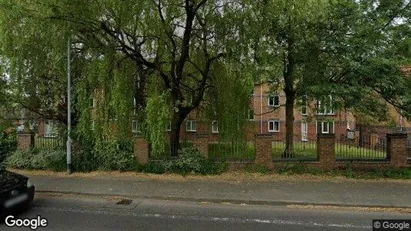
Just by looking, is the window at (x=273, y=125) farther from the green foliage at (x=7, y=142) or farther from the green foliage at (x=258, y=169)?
the green foliage at (x=7, y=142)

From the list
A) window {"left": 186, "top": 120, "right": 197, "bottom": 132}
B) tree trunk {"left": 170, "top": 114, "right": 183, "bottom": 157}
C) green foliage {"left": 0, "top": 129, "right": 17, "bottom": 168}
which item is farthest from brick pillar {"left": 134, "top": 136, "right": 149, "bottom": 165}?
green foliage {"left": 0, "top": 129, "right": 17, "bottom": 168}

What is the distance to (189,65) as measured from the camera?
41.8 feet

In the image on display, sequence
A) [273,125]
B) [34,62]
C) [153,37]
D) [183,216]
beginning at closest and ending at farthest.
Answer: [183,216], [153,37], [34,62], [273,125]

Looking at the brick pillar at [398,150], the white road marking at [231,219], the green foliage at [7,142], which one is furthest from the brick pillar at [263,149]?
the green foliage at [7,142]

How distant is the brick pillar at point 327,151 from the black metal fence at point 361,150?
34 centimetres

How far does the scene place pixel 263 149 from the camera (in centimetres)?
1156

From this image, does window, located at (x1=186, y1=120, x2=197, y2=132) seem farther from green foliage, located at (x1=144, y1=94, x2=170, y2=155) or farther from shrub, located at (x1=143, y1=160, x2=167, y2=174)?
green foliage, located at (x1=144, y1=94, x2=170, y2=155)

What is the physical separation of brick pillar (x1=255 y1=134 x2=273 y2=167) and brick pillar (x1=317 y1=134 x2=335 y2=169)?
1.85 metres

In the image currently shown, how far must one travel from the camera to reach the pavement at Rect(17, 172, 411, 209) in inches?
316

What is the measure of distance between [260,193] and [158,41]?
643 cm

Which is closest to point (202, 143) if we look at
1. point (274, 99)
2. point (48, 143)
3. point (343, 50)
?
point (343, 50)

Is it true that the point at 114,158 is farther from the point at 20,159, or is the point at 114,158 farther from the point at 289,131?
the point at 289,131

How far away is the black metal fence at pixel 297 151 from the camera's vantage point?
460 inches

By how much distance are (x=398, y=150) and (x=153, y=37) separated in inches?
385
